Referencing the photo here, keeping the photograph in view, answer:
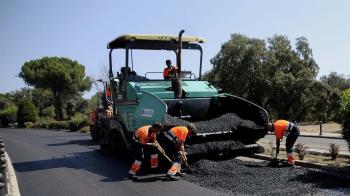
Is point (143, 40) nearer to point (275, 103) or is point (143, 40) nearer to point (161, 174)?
point (161, 174)

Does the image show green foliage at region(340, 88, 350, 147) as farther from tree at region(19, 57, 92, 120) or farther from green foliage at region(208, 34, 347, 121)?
tree at region(19, 57, 92, 120)

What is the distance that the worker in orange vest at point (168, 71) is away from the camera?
10.9m

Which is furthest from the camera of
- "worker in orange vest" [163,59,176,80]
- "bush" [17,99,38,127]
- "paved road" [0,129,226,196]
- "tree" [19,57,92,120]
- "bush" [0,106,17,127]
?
"tree" [19,57,92,120]

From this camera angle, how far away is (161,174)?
8.71 meters

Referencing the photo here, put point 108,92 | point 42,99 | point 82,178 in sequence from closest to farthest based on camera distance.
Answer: point 82,178
point 108,92
point 42,99

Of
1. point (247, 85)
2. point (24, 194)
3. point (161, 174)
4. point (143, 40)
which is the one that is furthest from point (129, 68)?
point (247, 85)

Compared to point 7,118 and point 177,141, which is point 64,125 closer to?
point 7,118

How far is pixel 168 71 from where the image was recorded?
1098 cm

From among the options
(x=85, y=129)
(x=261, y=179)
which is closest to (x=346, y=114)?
(x=261, y=179)

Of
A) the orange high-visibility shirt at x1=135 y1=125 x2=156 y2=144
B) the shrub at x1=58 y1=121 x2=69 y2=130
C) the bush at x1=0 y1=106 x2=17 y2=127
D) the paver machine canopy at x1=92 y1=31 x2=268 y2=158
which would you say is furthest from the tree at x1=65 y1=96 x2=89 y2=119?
the orange high-visibility shirt at x1=135 y1=125 x2=156 y2=144

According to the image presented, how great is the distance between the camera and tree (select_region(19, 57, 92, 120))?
1884 inches

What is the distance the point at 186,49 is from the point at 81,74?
1631 inches

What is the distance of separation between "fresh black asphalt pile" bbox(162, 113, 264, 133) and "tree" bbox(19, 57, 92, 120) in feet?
129

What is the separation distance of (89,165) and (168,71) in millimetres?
3001
